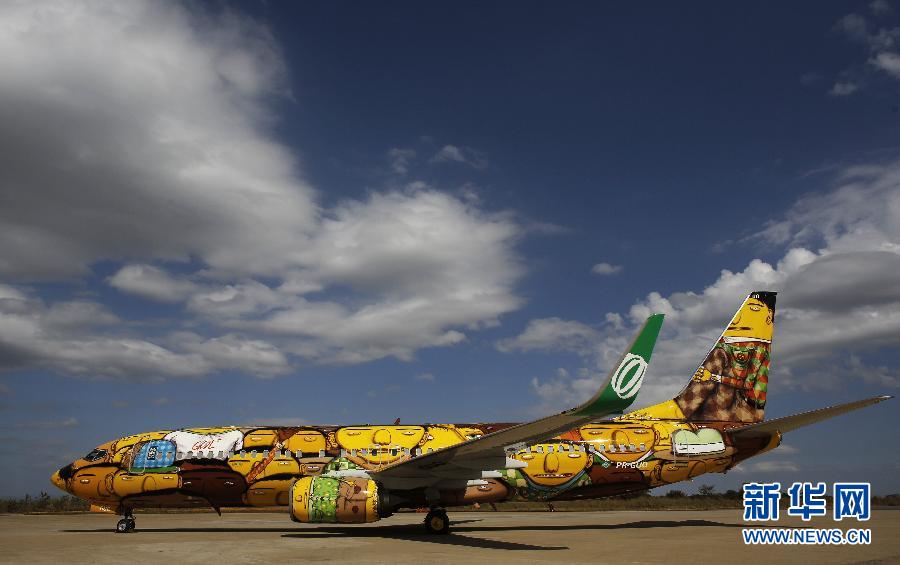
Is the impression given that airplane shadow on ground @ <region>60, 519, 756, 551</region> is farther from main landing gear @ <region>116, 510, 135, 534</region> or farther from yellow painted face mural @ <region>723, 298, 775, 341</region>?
yellow painted face mural @ <region>723, 298, 775, 341</region>

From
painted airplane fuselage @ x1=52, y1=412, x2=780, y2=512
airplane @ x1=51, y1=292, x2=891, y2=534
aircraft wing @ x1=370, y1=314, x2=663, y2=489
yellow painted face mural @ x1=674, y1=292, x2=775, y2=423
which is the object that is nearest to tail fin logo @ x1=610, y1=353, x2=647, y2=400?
aircraft wing @ x1=370, y1=314, x2=663, y2=489

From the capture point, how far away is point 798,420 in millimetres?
18562

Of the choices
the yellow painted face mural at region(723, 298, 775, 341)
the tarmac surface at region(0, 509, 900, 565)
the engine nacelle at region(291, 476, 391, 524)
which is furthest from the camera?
the yellow painted face mural at region(723, 298, 775, 341)

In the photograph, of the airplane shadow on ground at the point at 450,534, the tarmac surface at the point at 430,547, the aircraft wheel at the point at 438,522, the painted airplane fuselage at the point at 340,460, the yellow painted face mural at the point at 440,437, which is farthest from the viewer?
the yellow painted face mural at the point at 440,437

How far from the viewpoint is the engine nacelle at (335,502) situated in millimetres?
15906

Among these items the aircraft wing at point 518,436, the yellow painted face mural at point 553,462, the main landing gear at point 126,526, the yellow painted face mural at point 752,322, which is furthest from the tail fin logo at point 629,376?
the main landing gear at point 126,526

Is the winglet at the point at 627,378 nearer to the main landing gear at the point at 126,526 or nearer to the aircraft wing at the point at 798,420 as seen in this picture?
the aircraft wing at the point at 798,420

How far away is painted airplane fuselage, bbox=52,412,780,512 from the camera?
19109 millimetres

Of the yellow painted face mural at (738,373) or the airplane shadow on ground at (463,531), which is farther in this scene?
the yellow painted face mural at (738,373)

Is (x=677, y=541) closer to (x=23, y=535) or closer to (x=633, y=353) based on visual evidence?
(x=633, y=353)

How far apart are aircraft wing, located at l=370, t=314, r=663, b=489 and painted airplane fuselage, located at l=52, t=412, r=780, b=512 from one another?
1.50m

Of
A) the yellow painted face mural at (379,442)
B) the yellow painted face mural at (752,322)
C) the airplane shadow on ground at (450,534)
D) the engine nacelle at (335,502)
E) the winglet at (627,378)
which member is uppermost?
the yellow painted face mural at (752,322)

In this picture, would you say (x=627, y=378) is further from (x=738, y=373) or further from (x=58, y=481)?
(x=58, y=481)

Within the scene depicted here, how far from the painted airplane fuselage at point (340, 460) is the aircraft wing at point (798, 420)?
0.43 metres
